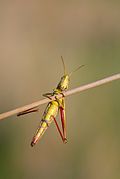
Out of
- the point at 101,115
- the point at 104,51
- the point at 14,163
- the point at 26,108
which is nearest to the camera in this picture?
the point at 26,108

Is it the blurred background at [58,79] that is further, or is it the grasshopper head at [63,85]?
the blurred background at [58,79]

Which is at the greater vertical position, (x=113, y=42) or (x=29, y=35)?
(x=29, y=35)

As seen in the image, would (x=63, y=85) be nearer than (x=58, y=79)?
Yes

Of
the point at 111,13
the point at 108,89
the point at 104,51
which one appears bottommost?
the point at 108,89

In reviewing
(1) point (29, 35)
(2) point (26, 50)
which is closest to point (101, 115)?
(2) point (26, 50)

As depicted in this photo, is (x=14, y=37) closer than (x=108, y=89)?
No

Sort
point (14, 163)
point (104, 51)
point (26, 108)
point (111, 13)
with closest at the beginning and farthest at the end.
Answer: point (26, 108) → point (14, 163) → point (104, 51) → point (111, 13)

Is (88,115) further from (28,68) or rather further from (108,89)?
(28,68)

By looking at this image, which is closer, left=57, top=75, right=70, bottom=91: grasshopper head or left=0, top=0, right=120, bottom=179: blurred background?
left=57, top=75, right=70, bottom=91: grasshopper head
